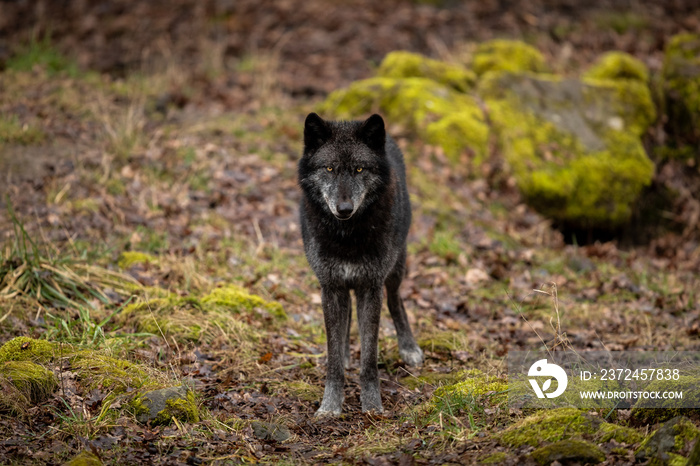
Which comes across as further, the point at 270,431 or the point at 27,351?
the point at 27,351

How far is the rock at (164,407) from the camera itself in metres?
4.32

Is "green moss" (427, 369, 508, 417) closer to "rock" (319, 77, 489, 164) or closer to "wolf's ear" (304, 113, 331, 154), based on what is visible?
"wolf's ear" (304, 113, 331, 154)

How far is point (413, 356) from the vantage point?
6039 millimetres

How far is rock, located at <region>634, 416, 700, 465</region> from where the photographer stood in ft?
10.9

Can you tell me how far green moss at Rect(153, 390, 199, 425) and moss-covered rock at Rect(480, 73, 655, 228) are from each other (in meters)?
8.05

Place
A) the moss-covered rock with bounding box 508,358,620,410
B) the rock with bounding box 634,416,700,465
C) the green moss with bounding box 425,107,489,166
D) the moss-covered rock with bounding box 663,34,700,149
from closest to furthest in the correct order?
the rock with bounding box 634,416,700,465, the moss-covered rock with bounding box 508,358,620,410, the green moss with bounding box 425,107,489,166, the moss-covered rock with bounding box 663,34,700,149

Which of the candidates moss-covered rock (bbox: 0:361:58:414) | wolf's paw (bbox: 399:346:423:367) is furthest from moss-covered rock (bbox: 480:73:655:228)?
moss-covered rock (bbox: 0:361:58:414)

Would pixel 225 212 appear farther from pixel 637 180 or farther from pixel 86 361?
pixel 637 180

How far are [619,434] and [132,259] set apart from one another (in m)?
5.76

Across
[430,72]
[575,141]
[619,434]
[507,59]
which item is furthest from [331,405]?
[507,59]

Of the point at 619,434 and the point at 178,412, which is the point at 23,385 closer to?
the point at 178,412

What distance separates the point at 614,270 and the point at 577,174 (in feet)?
8.28

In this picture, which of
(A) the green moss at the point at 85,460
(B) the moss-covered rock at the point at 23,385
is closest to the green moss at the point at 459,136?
(B) the moss-covered rock at the point at 23,385

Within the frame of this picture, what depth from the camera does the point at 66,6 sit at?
17.1 metres
